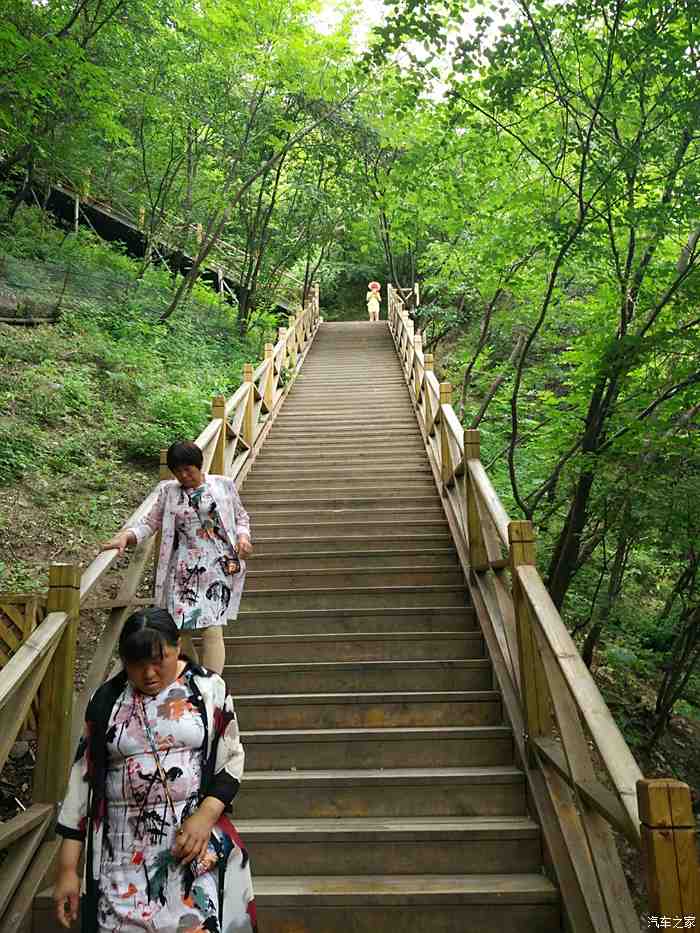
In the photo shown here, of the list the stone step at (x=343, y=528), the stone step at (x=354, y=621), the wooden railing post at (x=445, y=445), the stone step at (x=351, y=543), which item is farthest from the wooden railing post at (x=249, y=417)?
the stone step at (x=354, y=621)

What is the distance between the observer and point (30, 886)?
9.07 ft

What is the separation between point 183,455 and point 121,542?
51 cm

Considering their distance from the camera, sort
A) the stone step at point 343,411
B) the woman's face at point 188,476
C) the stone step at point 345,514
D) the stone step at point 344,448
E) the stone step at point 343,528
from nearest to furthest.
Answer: the woman's face at point 188,476 → the stone step at point 343,528 → the stone step at point 345,514 → the stone step at point 344,448 → the stone step at point 343,411

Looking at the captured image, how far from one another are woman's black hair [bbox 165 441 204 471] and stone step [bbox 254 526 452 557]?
2636 millimetres

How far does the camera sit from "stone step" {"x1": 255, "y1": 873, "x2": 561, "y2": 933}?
277 centimetres

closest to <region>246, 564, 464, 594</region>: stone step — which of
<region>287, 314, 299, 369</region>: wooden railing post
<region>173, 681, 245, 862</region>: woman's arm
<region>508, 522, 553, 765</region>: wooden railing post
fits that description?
<region>508, 522, 553, 765</region>: wooden railing post

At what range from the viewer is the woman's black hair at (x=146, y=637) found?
6.15 feet

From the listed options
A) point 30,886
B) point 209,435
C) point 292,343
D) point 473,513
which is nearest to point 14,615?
point 30,886

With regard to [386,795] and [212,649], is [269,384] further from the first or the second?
[386,795]

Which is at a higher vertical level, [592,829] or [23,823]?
[592,829]

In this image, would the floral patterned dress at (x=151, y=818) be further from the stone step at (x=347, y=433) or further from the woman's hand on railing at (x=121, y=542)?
the stone step at (x=347, y=433)

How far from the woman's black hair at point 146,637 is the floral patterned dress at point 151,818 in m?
0.13

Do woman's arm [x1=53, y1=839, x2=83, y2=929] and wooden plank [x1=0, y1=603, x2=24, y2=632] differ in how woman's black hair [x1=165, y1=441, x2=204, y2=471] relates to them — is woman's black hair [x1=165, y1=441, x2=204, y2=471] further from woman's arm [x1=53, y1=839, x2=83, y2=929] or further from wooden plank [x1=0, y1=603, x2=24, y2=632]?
woman's arm [x1=53, y1=839, x2=83, y2=929]

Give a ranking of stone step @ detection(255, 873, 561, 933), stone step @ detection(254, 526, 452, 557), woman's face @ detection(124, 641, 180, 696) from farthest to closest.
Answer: stone step @ detection(254, 526, 452, 557) < stone step @ detection(255, 873, 561, 933) < woman's face @ detection(124, 641, 180, 696)
